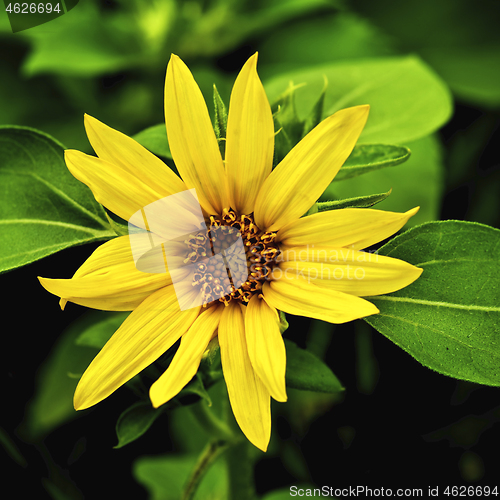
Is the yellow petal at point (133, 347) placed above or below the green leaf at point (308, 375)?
above

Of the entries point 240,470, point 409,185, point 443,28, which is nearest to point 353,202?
point 240,470

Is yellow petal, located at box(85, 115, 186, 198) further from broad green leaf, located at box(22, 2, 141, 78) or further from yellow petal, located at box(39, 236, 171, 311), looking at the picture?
broad green leaf, located at box(22, 2, 141, 78)

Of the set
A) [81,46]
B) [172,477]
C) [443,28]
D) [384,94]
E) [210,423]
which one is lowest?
[172,477]

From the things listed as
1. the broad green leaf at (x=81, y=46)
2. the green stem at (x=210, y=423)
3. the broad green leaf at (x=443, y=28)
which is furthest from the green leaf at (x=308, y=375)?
the broad green leaf at (x=443, y=28)

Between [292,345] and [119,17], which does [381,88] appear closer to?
[292,345]

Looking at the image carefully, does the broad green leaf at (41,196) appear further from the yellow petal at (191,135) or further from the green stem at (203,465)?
the green stem at (203,465)

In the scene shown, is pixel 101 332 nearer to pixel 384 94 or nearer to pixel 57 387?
pixel 57 387

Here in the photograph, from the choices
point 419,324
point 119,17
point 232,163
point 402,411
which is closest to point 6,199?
point 232,163
